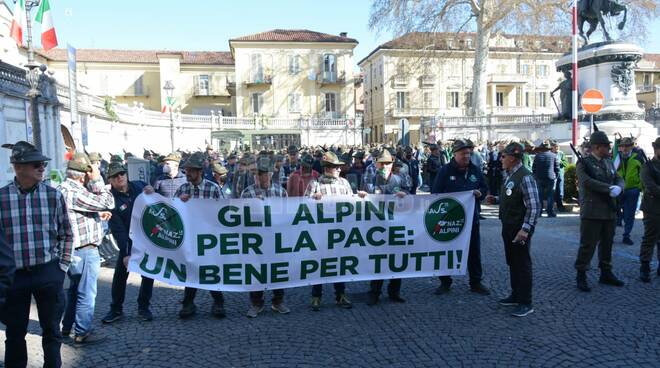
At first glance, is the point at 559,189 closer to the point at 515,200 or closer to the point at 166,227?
the point at 515,200

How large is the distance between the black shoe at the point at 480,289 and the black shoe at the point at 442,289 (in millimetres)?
302

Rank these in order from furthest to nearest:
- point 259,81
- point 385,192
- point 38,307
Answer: point 259,81 < point 385,192 < point 38,307

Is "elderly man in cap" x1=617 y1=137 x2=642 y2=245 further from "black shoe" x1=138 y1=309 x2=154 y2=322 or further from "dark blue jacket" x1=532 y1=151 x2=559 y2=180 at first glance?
"black shoe" x1=138 y1=309 x2=154 y2=322

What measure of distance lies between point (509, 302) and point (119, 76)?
6037 centimetres

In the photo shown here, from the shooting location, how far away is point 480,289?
649 centimetres

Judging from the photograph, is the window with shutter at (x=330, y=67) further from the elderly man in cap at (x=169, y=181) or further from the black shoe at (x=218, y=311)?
the black shoe at (x=218, y=311)

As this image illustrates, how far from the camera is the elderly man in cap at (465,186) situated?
655cm

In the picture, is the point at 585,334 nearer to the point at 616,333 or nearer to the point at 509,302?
the point at 616,333

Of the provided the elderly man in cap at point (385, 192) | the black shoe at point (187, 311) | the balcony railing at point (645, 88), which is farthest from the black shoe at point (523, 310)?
the balcony railing at point (645, 88)

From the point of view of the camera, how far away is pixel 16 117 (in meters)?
14.9

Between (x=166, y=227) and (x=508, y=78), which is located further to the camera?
(x=508, y=78)

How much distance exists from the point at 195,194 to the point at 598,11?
17771 millimetres

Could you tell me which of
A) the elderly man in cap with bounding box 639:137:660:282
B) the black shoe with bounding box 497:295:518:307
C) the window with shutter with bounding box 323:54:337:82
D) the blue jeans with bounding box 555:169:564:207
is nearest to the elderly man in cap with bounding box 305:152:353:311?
the black shoe with bounding box 497:295:518:307

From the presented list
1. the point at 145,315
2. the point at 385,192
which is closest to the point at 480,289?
the point at 385,192
